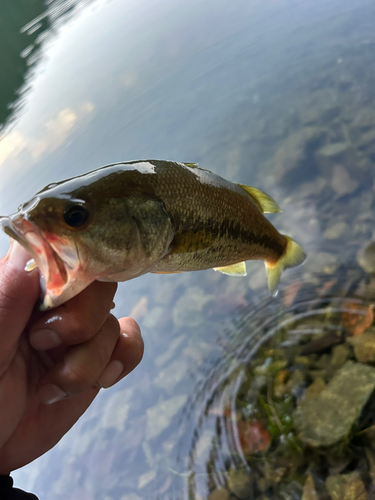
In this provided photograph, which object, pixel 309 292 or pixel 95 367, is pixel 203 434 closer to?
pixel 309 292

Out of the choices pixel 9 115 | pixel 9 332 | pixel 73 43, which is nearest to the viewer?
pixel 9 332

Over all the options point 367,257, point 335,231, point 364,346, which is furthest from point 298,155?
point 364,346

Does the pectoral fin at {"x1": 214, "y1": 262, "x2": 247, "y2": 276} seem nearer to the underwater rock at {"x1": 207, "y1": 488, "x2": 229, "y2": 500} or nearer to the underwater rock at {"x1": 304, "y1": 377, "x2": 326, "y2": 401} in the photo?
the underwater rock at {"x1": 304, "y1": 377, "x2": 326, "y2": 401}

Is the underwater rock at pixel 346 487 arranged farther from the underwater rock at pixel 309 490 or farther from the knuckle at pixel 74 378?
the knuckle at pixel 74 378

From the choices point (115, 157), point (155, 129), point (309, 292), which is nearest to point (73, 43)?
point (155, 129)

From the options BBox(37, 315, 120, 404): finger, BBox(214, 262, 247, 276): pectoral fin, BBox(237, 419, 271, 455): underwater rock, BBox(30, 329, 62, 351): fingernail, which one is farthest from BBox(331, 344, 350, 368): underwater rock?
BBox(30, 329, 62, 351): fingernail
